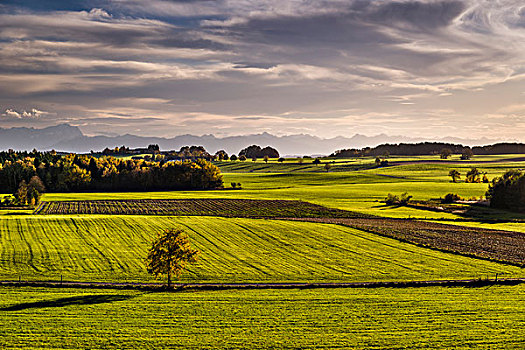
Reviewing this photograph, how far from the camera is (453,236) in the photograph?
7162 centimetres

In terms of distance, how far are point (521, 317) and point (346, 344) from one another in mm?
16035

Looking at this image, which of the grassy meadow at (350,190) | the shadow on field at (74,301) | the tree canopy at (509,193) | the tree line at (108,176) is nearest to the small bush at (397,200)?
the grassy meadow at (350,190)

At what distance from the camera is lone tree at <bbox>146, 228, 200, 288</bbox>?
152 ft

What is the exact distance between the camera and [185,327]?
109ft

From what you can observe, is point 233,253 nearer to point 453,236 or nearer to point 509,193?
point 453,236

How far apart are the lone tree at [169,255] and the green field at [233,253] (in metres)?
2.87

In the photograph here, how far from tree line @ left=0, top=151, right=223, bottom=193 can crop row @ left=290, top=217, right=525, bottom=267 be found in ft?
259

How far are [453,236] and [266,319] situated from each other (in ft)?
155

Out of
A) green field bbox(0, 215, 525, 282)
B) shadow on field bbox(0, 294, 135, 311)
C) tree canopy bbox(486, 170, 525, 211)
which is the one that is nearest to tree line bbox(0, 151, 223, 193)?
green field bbox(0, 215, 525, 282)

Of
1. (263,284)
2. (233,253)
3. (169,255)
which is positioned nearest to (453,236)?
(233,253)

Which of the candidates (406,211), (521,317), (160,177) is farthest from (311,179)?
(521,317)

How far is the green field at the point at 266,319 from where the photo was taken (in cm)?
3042

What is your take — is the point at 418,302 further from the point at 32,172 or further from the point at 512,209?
the point at 32,172

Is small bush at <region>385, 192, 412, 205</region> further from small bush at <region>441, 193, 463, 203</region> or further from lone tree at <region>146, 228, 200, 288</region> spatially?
lone tree at <region>146, 228, 200, 288</region>
